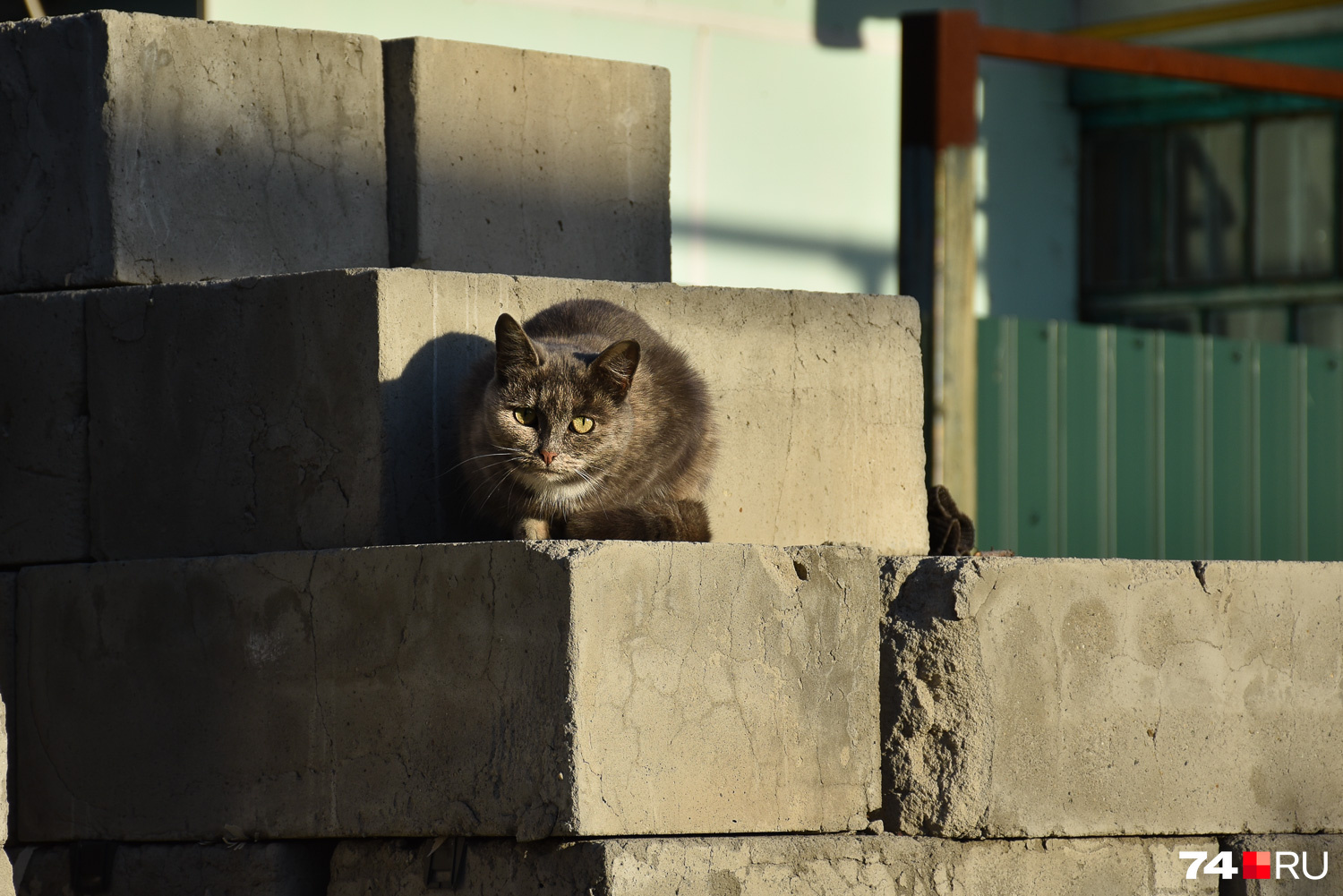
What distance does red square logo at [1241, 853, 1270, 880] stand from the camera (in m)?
4.50

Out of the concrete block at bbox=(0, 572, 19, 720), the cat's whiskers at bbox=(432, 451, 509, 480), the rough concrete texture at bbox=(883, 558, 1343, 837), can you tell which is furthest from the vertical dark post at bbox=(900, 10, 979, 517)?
the concrete block at bbox=(0, 572, 19, 720)

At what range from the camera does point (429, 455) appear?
4.35 metres

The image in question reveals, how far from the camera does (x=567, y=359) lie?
13.5 ft

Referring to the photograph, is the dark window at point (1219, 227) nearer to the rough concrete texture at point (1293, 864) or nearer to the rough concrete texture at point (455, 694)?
the rough concrete texture at point (1293, 864)

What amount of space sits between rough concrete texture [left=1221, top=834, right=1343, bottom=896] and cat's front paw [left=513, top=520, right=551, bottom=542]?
1.96 metres

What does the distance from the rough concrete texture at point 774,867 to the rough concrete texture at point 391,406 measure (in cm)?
81

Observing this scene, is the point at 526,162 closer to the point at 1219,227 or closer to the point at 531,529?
the point at 531,529

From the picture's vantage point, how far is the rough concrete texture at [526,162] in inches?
196

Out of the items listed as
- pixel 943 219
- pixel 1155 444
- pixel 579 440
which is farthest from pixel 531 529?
pixel 1155 444

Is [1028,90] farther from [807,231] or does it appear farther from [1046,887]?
[1046,887]

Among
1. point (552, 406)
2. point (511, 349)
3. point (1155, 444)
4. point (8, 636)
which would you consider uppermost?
point (511, 349)

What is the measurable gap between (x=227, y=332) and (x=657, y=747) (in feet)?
5.30

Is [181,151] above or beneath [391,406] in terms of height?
above

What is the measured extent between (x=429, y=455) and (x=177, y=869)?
Result: 1.20 metres
